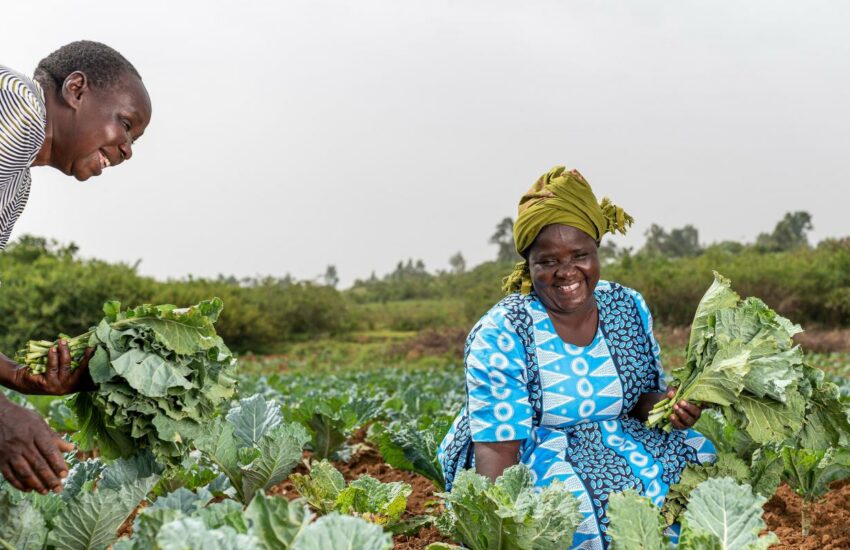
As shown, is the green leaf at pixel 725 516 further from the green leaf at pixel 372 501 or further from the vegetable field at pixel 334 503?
the green leaf at pixel 372 501

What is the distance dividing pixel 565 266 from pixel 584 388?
467 millimetres

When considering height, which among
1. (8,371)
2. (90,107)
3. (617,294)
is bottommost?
(8,371)

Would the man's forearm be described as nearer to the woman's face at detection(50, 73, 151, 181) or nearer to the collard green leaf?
the collard green leaf

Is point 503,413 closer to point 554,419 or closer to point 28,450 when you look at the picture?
point 554,419

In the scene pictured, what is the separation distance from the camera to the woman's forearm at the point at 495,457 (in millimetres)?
2832

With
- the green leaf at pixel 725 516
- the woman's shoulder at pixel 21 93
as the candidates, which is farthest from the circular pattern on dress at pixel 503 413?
the woman's shoulder at pixel 21 93

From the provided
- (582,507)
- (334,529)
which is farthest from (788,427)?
(334,529)

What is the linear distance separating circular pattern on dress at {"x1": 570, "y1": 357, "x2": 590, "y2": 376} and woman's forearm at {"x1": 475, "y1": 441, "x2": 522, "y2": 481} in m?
0.37

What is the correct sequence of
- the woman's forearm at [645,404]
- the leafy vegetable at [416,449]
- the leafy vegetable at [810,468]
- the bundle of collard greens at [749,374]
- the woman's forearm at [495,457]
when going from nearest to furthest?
the bundle of collard greens at [749,374], the woman's forearm at [495,457], the woman's forearm at [645,404], the leafy vegetable at [810,468], the leafy vegetable at [416,449]

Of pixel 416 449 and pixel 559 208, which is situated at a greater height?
pixel 559 208

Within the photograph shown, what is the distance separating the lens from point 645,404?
10.5ft

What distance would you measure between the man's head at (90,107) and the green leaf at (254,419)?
4.17 ft

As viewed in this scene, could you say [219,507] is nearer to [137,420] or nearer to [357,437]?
[137,420]

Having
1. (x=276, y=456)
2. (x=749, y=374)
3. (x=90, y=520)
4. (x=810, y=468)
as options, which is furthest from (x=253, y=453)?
(x=810, y=468)
